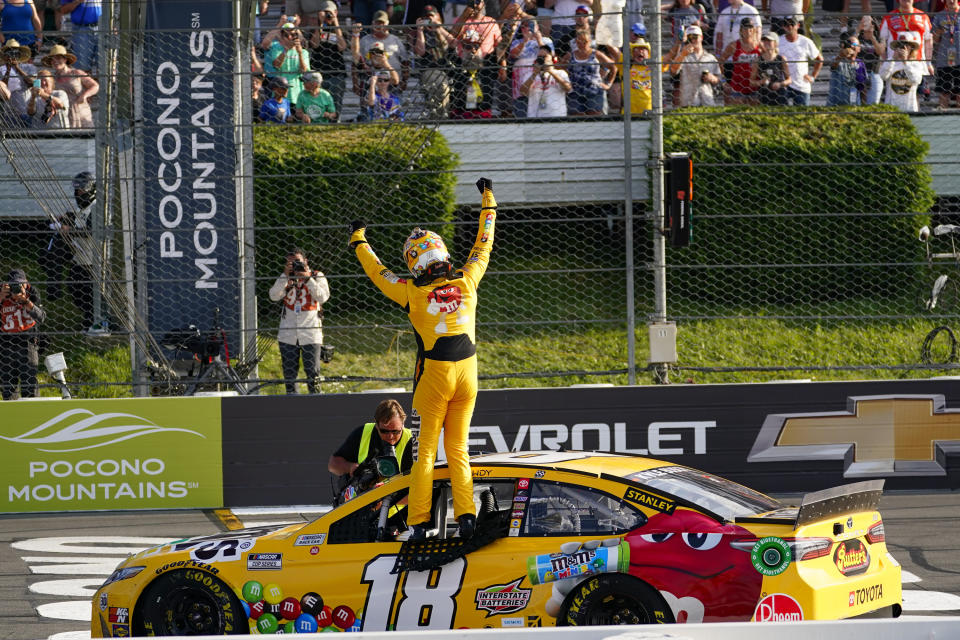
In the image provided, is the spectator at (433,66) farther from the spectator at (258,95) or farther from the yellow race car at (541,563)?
the yellow race car at (541,563)

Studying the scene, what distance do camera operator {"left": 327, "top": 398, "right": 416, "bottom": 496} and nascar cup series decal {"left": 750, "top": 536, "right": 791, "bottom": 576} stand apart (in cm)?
283

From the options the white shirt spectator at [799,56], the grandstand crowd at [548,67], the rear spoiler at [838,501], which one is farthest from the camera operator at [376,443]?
the white shirt spectator at [799,56]

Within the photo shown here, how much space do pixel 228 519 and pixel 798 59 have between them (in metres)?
8.81

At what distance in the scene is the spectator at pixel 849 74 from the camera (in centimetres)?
1366

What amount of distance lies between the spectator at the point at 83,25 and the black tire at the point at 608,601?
1215 centimetres

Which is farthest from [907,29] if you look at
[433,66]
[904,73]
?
[433,66]

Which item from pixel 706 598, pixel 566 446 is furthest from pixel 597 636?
pixel 566 446

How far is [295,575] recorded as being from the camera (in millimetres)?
6539

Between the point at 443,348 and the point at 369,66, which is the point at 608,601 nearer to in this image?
the point at 443,348

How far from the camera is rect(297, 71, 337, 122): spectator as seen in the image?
12.9m

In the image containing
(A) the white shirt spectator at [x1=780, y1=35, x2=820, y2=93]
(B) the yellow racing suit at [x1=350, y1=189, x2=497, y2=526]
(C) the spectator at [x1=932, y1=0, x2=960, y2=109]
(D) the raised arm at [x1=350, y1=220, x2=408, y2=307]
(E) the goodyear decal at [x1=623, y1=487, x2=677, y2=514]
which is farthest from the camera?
(A) the white shirt spectator at [x1=780, y1=35, x2=820, y2=93]

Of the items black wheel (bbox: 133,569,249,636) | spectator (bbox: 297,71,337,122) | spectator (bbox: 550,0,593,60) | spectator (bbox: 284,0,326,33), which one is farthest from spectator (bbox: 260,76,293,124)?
black wheel (bbox: 133,569,249,636)

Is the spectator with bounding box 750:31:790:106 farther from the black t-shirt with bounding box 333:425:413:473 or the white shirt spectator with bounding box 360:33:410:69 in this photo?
the black t-shirt with bounding box 333:425:413:473

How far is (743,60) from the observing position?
1383cm
